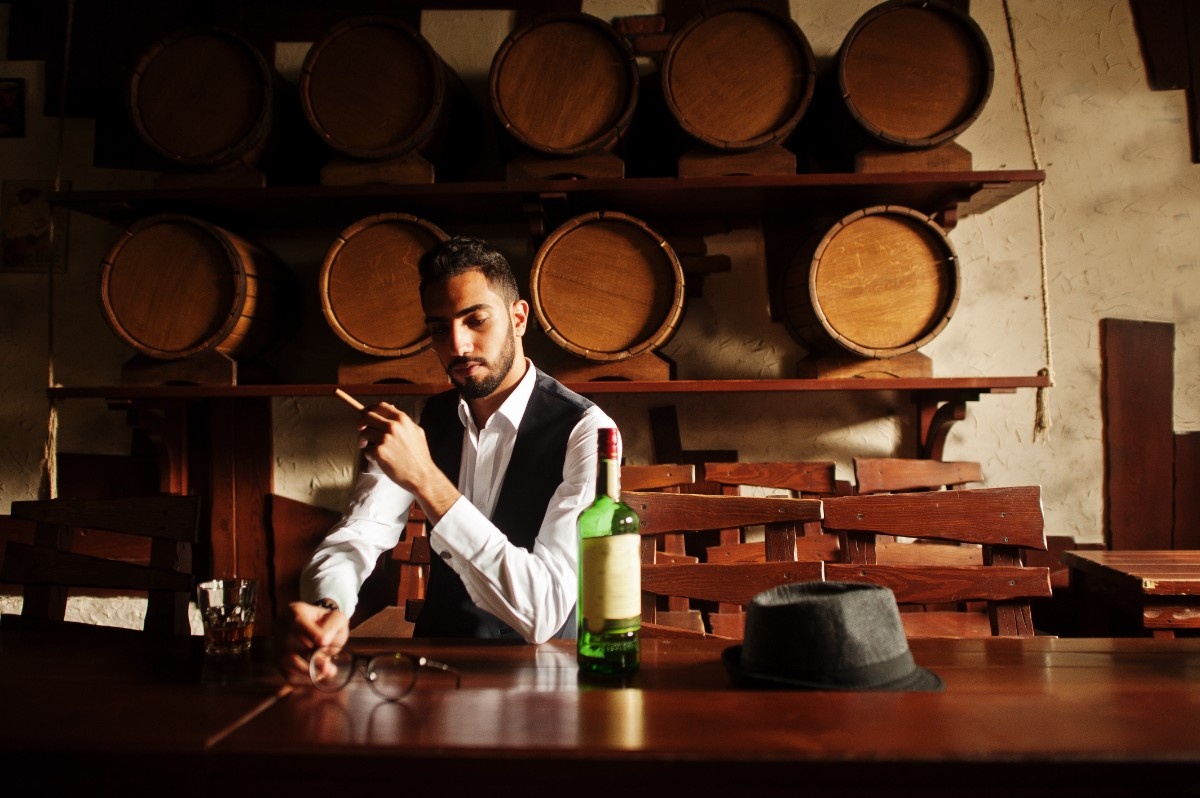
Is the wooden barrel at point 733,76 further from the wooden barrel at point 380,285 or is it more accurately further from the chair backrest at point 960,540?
the chair backrest at point 960,540

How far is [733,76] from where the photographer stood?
7.38ft

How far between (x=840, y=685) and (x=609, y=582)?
11.6 inches

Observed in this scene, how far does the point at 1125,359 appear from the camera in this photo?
266cm

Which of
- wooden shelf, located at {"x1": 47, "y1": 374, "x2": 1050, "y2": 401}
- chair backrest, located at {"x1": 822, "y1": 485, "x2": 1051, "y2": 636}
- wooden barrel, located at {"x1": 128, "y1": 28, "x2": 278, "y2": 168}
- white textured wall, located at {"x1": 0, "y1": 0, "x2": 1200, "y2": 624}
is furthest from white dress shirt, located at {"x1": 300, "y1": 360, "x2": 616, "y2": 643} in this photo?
wooden barrel, located at {"x1": 128, "y1": 28, "x2": 278, "y2": 168}

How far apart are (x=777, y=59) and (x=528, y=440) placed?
4.63 feet

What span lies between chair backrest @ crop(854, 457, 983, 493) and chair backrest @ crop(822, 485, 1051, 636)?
1.00 m

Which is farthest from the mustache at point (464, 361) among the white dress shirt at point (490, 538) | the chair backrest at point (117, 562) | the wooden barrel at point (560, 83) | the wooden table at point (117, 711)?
the wooden barrel at point (560, 83)

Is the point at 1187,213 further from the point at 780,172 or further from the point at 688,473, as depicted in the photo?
the point at 688,473

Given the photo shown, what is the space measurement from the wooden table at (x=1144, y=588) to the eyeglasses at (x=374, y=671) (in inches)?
71.1

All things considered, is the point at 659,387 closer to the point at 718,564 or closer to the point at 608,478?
the point at 718,564

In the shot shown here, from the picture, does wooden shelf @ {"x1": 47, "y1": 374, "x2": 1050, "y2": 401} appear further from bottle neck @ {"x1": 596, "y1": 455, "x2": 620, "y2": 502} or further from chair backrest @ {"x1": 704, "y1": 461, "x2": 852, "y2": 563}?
bottle neck @ {"x1": 596, "y1": 455, "x2": 620, "y2": 502}

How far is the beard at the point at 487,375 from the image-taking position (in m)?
1.63

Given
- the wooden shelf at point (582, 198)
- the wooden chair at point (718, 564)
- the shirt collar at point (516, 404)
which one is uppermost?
the wooden shelf at point (582, 198)

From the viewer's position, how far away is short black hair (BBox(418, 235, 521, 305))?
1630mm
